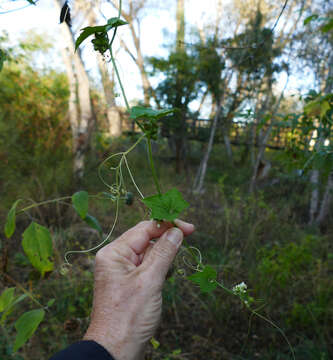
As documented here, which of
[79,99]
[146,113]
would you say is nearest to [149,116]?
[146,113]

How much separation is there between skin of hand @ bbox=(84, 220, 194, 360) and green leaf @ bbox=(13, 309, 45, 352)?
259 millimetres

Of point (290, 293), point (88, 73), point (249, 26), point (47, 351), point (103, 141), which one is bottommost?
point (47, 351)

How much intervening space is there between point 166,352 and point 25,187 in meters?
2.83

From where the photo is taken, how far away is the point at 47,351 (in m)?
1.99

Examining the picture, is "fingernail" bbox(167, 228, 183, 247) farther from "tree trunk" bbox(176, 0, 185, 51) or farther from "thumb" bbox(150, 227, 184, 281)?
"tree trunk" bbox(176, 0, 185, 51)

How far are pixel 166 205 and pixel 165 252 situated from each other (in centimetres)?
28

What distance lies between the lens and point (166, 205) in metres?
0.67

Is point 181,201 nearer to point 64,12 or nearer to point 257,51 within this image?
point 64,12

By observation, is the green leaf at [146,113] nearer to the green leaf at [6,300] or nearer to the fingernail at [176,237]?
the fingernail at [176,237]

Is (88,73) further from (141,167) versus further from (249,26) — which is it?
(249,26)

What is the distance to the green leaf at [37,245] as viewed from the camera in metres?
0.98

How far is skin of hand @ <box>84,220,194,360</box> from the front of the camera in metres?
0.81

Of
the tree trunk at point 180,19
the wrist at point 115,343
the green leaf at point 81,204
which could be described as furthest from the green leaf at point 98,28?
the tree trunk at point 180,19

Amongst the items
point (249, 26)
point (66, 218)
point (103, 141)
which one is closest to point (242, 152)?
point (249, 26)
